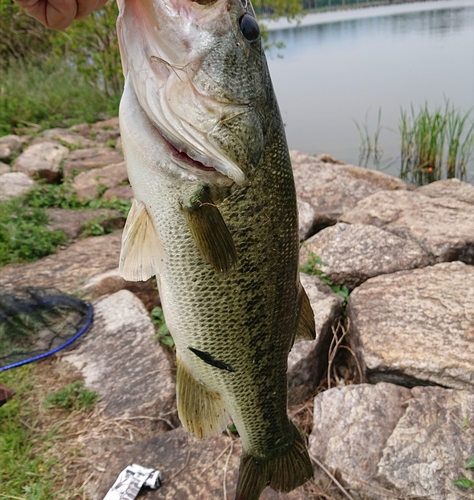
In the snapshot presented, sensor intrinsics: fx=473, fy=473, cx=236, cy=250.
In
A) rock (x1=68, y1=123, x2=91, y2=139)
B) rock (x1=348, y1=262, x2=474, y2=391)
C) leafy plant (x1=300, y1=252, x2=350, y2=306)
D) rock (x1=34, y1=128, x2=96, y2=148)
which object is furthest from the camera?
rock (x1=68, y1=123, x2=91, y2=139)

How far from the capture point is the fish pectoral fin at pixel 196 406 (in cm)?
175

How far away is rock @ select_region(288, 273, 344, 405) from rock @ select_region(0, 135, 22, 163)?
6.27 meters

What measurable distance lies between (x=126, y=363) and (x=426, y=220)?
9.93 ft

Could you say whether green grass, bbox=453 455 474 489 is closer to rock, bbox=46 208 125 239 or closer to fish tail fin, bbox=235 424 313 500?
fish tail fin, bbox=235 424 313 500

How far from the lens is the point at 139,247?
4.92 feet

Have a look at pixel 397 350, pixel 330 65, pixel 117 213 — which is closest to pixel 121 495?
pixel 397 350

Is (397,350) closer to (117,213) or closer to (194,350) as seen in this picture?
(194,350)

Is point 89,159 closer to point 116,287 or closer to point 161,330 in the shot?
point 116,287

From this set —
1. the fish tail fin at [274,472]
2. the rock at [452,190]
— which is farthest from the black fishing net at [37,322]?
the rock at [452,190]

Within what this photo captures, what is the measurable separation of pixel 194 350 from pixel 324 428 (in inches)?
53.3

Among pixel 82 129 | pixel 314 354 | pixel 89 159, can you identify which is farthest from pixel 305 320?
pixel 82 129

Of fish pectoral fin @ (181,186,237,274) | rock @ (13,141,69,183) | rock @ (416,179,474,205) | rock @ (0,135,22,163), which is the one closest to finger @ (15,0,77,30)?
fish pectoral fin @ (181,186,237,274)

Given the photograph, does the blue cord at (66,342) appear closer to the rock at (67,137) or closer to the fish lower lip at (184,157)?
the fish lower lip at (184,157)

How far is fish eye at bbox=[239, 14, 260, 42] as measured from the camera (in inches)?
53.1
